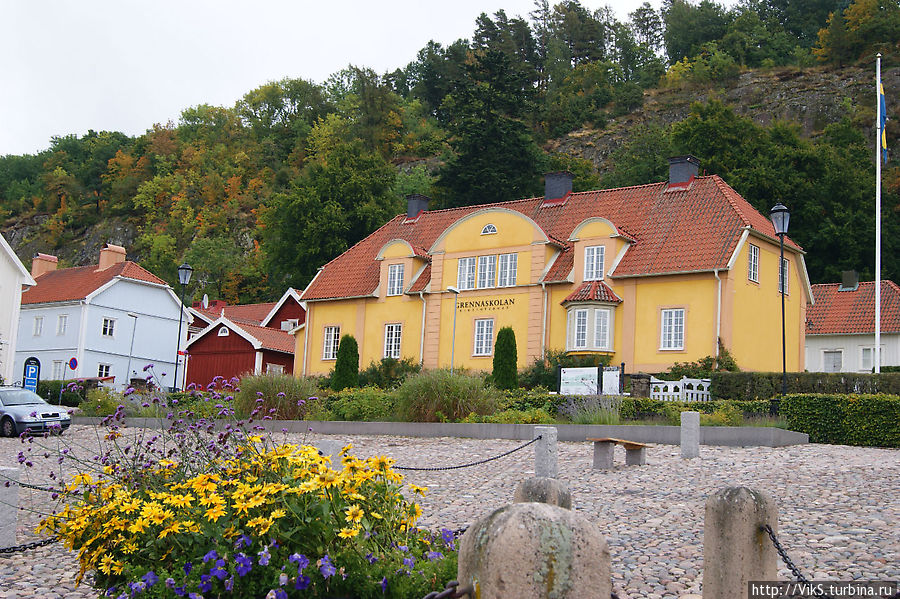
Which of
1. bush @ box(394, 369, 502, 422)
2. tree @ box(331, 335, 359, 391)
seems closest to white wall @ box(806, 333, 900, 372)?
tree @ box(331, 335, 359, 391)

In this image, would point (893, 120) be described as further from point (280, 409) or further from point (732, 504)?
point (732, 504)

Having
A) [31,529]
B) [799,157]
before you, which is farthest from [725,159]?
[31,529]

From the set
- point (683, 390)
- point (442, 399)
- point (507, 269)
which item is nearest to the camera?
point (442, 399)

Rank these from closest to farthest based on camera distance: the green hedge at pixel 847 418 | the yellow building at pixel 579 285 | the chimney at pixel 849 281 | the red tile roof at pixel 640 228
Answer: the green hedge at pixel 847 418, the yellow building at pixel 579 285, the red tile roof at pixel 640 228, the chimney at pixel 849 281

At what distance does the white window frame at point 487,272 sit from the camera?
3728 centimetres

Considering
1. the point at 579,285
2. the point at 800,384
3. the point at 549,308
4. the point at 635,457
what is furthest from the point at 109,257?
the point at 635,457

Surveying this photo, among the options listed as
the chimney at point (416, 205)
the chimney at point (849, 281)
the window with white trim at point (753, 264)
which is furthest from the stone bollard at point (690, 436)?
the chimney at point (849, 281)

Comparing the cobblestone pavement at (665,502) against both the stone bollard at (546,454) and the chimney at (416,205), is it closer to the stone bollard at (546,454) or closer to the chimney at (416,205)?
the stone bollard at (546,454)

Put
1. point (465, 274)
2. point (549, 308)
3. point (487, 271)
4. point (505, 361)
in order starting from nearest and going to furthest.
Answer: point (505, 361) < point (549, 308) < point (487, 271) < point (465, 274)

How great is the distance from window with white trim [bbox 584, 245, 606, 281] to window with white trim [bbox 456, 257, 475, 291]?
457 cm

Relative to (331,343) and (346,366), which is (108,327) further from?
(346,366)

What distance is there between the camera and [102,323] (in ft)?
175

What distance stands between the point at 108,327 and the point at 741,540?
5112 cm

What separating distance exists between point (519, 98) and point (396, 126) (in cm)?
2152
